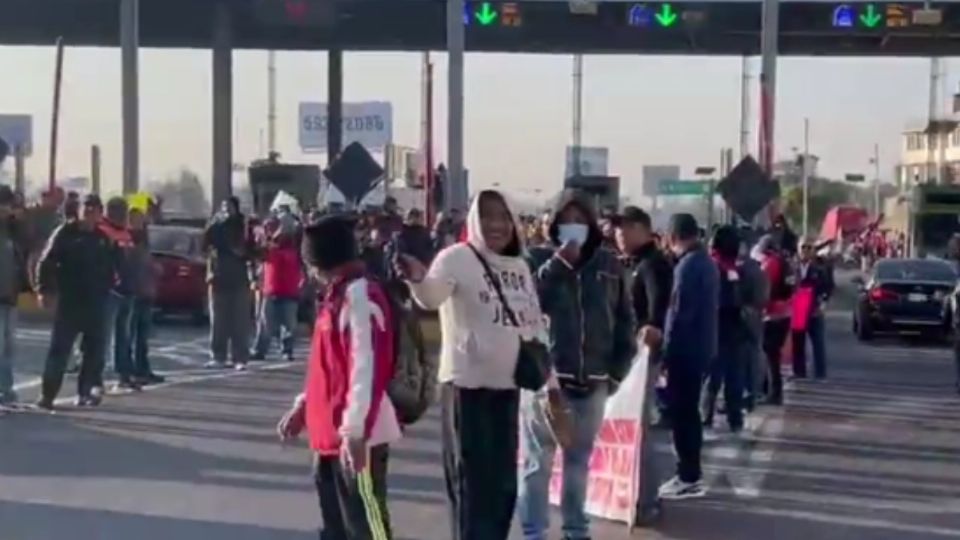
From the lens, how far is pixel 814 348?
75.8ft

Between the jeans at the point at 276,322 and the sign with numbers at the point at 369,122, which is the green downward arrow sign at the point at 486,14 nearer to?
the jeans at the point at 276,322

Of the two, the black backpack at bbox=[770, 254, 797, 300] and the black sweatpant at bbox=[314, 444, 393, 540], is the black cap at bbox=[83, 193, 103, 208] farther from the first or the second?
the black sweatpant at bbox=[314, 444, 393, 540]

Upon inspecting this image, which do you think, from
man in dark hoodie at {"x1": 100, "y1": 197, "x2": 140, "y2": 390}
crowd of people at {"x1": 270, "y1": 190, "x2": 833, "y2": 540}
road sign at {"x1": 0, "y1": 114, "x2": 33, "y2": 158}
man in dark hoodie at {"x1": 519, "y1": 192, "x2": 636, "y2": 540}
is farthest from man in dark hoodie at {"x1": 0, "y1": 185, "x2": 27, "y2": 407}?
road sign at {"x1": 0, "y1": 114, "x2": 33, "y2": 158}

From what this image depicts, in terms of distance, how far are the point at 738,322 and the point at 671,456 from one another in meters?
2.33

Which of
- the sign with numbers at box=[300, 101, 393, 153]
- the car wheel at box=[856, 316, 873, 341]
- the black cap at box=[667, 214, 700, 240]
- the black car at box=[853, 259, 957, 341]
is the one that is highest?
the sign with numbers at box=[300, 101, 393, 153]

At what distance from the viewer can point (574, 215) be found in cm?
1012

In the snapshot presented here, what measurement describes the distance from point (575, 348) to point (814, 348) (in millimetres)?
13406

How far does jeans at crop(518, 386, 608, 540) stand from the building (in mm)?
80701

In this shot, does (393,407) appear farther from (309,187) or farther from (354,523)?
(309,187)

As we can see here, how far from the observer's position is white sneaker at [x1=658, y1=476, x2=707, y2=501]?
1277 cm

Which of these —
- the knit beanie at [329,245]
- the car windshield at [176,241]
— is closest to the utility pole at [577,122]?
the car windshield at [176,241]

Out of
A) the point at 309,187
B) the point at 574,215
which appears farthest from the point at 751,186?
the point at 309,187

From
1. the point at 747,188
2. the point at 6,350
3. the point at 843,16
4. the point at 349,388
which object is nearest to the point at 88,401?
the point at 6,350

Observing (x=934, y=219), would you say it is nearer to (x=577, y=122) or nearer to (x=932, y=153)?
(x=577, y=122)
